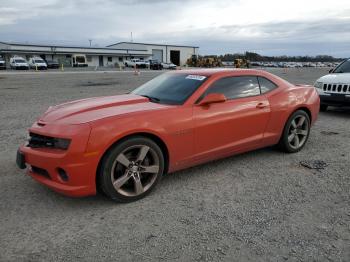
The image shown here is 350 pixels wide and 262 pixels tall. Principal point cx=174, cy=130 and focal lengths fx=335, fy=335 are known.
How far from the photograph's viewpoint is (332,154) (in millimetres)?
5508

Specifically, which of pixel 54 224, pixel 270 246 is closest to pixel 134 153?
pixel 54 224

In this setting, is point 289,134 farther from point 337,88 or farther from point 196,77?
point 337,88

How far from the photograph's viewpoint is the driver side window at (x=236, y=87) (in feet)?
15.2

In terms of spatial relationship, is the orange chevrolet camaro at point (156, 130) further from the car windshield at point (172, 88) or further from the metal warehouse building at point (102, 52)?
the metal warehouse building at point (102, 52)

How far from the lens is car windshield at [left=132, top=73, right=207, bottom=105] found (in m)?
4.38

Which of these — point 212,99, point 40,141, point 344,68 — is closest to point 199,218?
point 212,99

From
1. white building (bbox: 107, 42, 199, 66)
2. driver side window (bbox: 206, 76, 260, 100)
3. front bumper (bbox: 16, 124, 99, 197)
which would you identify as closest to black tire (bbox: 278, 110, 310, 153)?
driver side window (bbox: 206, 76, 260, 100)

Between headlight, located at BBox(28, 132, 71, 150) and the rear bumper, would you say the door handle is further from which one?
the rear bumper

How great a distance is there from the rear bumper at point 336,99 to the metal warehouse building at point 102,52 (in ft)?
203

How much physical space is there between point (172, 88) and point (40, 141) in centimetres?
188

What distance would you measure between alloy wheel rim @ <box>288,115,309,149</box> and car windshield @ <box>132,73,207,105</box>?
1.89m

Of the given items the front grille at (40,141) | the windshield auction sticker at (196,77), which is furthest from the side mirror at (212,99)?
the front grille at (40,141)

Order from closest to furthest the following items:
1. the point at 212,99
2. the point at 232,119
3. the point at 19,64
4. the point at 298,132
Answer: the point at 212,99, the point at 232,119, the point at 298,132, the point at 19,64

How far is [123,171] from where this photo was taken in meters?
3.73
